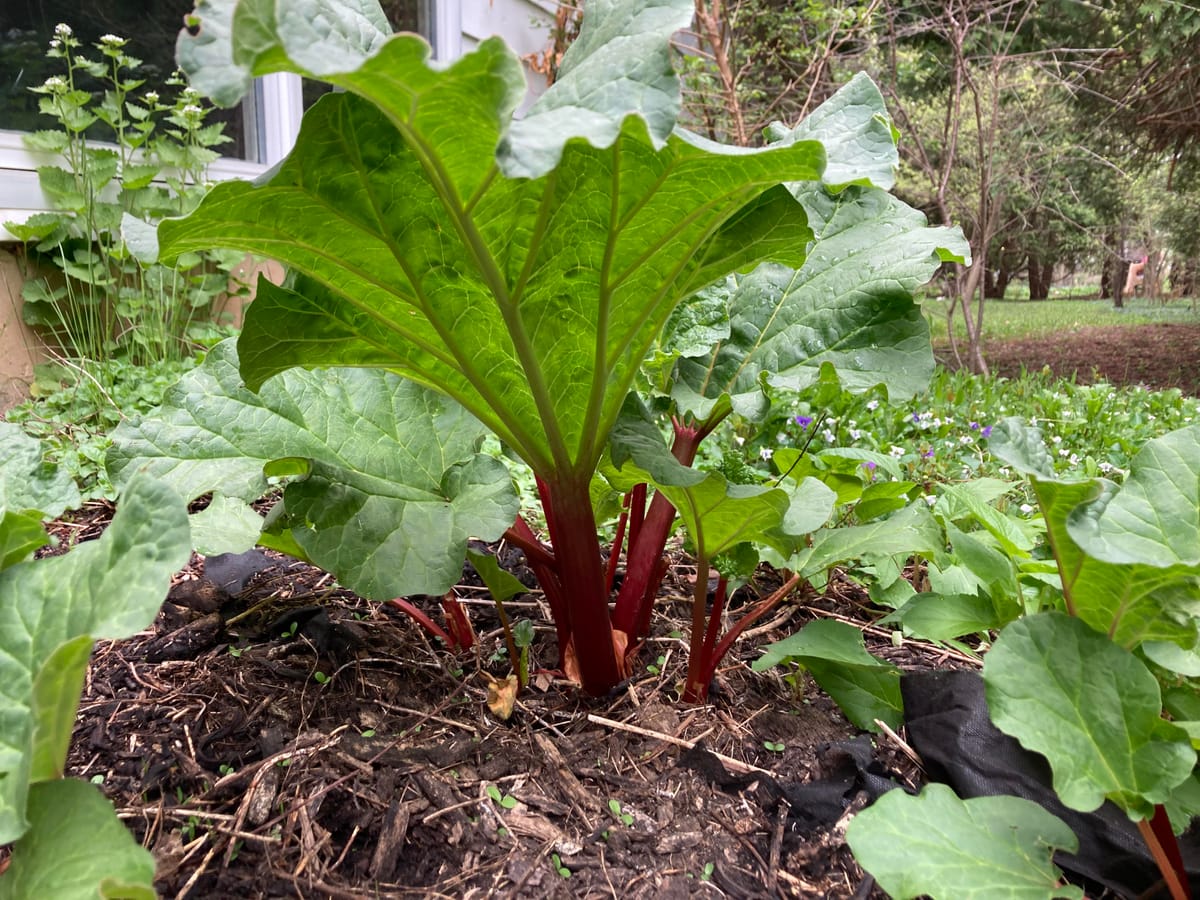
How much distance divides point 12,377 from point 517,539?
276 centimetres

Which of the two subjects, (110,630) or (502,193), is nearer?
(110,630)

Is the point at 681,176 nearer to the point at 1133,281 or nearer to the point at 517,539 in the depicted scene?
the point at 517,539

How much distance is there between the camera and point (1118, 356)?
796 cm

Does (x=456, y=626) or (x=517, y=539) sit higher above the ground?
(x=517, y=539)

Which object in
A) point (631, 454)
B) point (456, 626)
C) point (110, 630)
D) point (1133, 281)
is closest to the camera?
point (110, 630)

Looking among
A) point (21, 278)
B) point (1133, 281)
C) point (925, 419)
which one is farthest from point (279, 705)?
point (1133, 281)

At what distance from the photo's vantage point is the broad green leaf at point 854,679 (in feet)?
3.65

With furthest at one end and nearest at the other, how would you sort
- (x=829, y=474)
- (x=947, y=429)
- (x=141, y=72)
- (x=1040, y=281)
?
1. (x=1040, y=281)
2. (x=141, y=72)
3. (x=947, y=429)
4. (x=829, y=474)

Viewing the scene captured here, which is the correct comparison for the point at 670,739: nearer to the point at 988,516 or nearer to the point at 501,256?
the point at 988,516

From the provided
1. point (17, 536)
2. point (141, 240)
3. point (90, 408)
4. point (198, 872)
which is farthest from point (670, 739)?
point (90, 408)

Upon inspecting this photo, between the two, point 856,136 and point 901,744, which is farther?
point 901,744

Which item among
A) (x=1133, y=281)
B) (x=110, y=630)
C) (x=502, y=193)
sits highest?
(x=502, y=193)

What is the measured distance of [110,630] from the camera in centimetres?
64

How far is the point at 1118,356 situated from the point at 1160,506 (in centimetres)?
849
